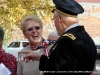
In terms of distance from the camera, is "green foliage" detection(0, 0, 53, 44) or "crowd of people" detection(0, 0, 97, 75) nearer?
"crowd of people" detection(0, 0, 97, 75)

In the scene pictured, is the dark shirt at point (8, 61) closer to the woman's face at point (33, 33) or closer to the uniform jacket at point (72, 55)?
the woman's face at point (33, 33)

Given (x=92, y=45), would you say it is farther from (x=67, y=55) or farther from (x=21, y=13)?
(x=21, y=13)

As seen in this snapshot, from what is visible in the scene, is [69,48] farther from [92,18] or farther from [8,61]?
[92,18]

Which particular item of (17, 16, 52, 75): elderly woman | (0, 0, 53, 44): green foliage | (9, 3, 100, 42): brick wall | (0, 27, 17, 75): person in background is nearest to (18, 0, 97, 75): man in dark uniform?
(17, 16, 52, 75): elderly woman

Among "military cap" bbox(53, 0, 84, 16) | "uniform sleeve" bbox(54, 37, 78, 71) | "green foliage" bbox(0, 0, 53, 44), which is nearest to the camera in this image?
"uniform sleeve" bbox(54, 37, 78, 71)

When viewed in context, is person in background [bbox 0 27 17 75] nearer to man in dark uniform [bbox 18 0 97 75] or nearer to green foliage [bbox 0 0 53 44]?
man in dark uniform [bbox 18 0 97 75]

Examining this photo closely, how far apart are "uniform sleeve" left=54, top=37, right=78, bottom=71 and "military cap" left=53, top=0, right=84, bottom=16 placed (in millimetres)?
249

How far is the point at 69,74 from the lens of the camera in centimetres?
212

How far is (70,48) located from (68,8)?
375 millimetres

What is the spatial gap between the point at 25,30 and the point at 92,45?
3.69ft

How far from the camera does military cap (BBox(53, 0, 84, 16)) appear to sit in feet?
7.60

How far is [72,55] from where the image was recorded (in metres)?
2.11

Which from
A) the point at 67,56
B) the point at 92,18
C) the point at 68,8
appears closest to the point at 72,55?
the point at 67,56

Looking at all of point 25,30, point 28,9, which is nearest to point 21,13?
point 28,9
